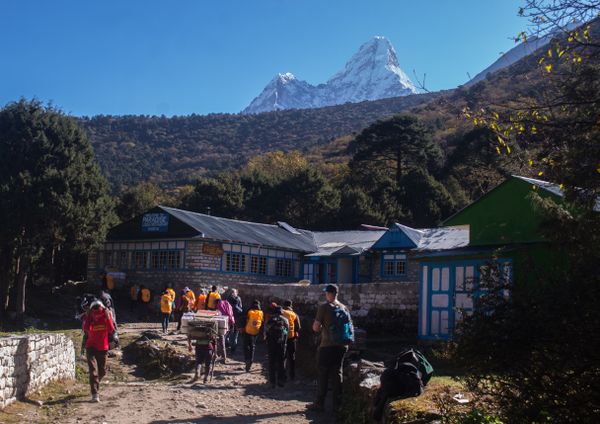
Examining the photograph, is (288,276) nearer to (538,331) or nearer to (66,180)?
(66,180)

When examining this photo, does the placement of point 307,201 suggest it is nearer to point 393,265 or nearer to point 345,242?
point 345,242

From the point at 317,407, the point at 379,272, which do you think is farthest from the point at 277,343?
the point at 379,272

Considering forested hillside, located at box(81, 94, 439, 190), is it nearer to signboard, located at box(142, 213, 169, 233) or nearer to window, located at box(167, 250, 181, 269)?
signboard, located at box(142, 213, 169, 233)

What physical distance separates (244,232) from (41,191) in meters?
9.81

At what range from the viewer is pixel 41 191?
2841 centimetres

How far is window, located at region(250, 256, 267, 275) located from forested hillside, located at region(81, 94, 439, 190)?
4353cm

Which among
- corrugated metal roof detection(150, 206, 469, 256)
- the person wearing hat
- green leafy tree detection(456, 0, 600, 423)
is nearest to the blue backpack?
green leafy tree detection(456, 0, 600, 423)

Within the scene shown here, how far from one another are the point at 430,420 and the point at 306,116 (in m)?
105

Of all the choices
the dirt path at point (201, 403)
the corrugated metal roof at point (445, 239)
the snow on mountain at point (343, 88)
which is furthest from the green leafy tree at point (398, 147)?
the snow on mountain at point (343, 88)

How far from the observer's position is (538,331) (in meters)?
5.67

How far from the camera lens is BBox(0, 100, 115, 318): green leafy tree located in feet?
91.4

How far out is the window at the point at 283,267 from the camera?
110 ft

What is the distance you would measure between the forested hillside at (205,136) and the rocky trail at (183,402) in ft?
206

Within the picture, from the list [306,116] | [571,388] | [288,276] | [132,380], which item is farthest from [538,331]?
[306,116]
